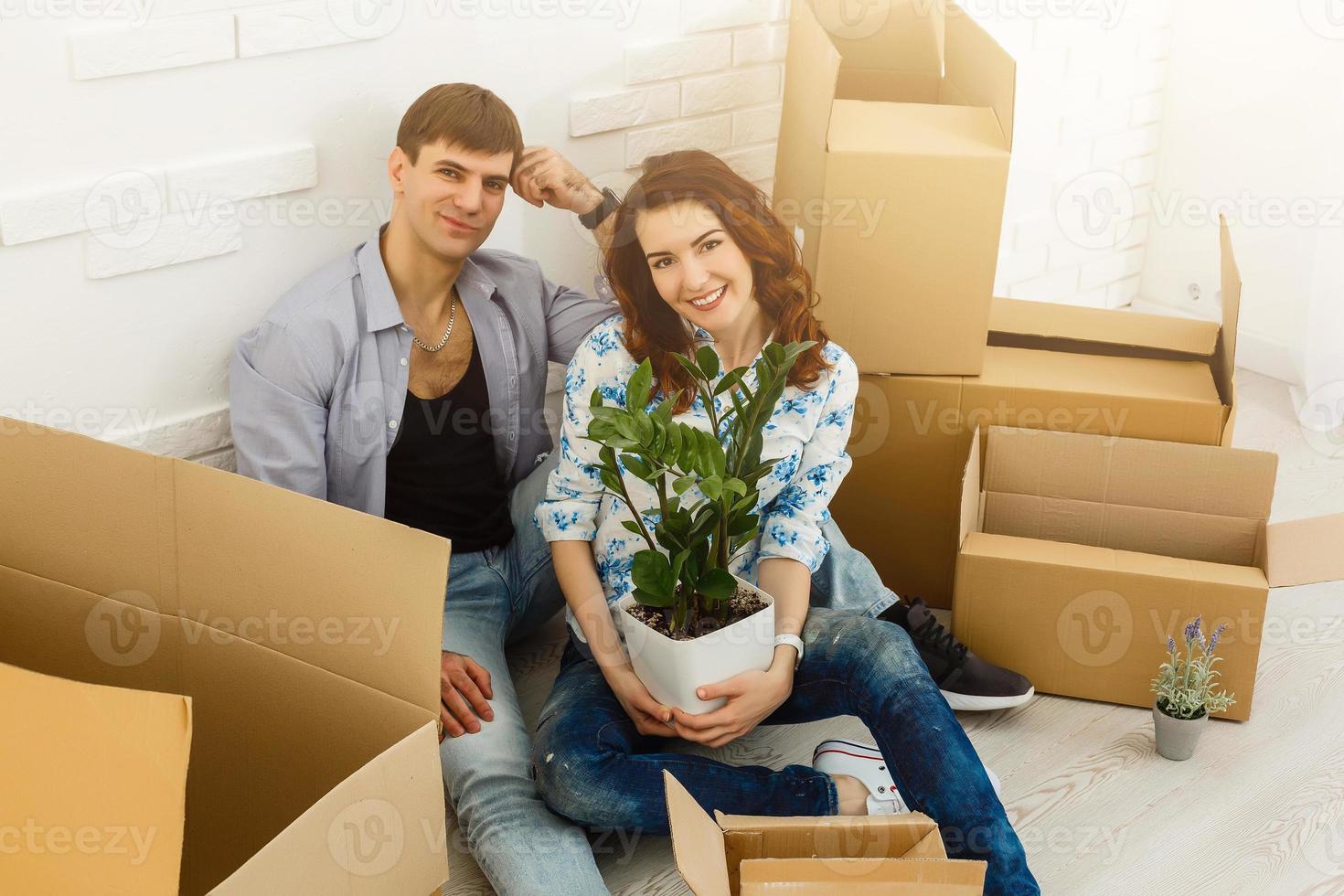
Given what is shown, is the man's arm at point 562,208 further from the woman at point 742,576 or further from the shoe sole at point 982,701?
the shoe sole at point 982,701

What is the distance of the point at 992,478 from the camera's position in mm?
1953

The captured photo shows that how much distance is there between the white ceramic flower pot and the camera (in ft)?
4.73

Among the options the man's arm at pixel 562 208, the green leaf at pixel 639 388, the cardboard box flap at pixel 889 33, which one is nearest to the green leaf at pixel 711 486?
the green leaf at pixel 639 388

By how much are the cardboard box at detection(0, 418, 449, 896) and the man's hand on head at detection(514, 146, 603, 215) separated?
31.1 inches

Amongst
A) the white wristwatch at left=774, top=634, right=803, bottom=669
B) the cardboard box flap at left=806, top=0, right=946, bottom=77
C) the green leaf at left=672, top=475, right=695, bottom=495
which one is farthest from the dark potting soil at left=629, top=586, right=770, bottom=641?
the cardboard box flap at left=806, top=0, right=946, bottom=77

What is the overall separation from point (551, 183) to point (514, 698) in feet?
A: 2.36

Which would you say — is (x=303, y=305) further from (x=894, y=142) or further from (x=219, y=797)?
(x=894, y=142)

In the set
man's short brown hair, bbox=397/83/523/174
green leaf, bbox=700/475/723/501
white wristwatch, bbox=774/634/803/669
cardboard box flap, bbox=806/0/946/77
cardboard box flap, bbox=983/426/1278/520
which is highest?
cardboard box flap, bbox=806/0/946/77

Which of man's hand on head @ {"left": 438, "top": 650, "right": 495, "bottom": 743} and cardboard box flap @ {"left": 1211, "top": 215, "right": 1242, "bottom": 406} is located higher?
cardboard box flap @ {"left": 1211, "top": 215, "right": 1242, "bottom": 406}

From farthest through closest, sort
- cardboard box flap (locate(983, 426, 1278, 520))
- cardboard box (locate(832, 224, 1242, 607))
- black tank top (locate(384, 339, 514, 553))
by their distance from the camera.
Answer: cardboard box (locate(832, 224, 1242, 607)) → cardboard box flap (locate(983, 426, 1278, 520)) → black tank top (locate(384, 339, 514, 553))

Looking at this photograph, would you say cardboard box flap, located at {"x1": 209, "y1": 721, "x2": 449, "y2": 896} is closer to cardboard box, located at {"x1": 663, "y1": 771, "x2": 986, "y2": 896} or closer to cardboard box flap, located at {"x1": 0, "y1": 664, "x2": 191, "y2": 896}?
cardboard box flap, located at {"x1": 0, "y1": 664, "x2": 191, "y2": 896}

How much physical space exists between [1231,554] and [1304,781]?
340 mm

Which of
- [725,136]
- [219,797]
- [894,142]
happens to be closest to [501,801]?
[219,797]

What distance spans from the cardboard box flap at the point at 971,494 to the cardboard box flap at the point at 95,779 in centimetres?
120
